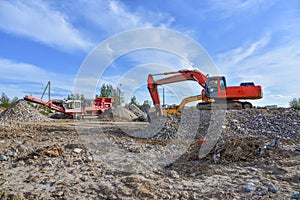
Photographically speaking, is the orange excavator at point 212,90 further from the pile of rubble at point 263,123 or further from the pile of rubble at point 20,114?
the pile of rubble at point 20,114

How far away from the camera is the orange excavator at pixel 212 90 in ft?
32.4

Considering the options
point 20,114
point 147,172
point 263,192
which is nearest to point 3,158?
point 147,172

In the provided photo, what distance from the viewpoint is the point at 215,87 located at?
388 inches

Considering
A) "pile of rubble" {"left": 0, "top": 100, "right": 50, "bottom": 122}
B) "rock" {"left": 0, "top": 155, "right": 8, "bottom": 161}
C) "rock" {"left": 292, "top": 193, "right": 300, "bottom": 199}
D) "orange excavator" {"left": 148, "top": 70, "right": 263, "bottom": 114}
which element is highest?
"orange excavator" {"left": 148, "top": 70, "right": 263, "bottom": 114}

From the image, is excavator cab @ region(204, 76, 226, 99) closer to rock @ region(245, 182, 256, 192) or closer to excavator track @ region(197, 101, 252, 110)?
excavator track @ region(197, 101, 252, 110)

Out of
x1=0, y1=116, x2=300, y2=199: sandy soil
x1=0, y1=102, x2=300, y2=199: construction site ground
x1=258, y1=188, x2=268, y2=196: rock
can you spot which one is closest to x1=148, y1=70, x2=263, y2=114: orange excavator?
x1=0, y1=102, x2=300, y2=199: construction site ground

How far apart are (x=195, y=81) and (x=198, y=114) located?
219 centimetres

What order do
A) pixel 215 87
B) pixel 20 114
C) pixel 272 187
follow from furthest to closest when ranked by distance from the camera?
pixel 20 114, pixel 215 87, pixel 272 187

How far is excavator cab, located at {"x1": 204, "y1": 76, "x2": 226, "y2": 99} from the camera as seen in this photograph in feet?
32.2

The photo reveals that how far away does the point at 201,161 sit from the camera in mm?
4332

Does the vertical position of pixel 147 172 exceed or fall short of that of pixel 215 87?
it falls short

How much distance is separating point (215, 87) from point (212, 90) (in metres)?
0.18

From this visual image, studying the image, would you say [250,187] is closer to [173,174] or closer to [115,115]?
[173,174]

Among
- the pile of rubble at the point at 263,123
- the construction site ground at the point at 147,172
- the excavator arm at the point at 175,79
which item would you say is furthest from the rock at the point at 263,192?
the excavator arm at the point at 175,79
